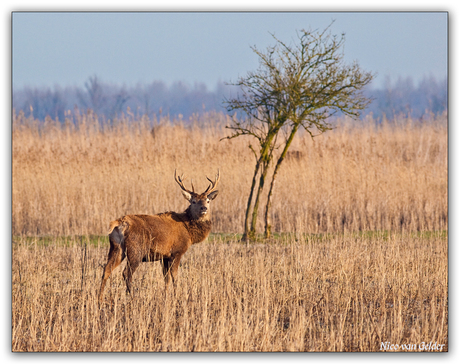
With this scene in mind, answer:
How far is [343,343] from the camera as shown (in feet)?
19.1

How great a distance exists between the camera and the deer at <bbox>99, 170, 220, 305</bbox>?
296 inches

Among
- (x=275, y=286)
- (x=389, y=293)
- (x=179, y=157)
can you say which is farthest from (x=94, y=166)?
(x=389, y=293)

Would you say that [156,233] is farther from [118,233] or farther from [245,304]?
[245,304]

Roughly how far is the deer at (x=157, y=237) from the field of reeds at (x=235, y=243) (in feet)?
1.10

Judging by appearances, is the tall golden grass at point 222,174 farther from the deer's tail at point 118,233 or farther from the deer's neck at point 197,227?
the deer's tail at point 118,233

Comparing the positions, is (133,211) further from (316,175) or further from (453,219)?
(453,219)

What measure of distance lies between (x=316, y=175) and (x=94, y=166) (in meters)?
6.19

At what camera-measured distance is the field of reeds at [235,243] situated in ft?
19.8

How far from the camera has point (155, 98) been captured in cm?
9744

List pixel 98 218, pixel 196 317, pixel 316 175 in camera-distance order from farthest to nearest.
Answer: pixel 316 175 → pixel 98 218 → pixel 196 317

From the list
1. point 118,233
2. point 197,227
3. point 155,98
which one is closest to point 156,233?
point 118,233

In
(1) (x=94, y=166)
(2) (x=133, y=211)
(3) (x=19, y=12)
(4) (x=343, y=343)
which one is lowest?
(4) (x=343, y=343)

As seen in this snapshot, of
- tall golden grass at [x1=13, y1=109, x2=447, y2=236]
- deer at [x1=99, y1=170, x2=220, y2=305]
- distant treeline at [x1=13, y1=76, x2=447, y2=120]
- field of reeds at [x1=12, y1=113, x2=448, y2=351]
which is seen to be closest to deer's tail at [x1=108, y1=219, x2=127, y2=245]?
deer at [x1=99, y1=170, x2=220, y2=305]

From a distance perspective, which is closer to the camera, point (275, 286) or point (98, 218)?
point (275, 286)
